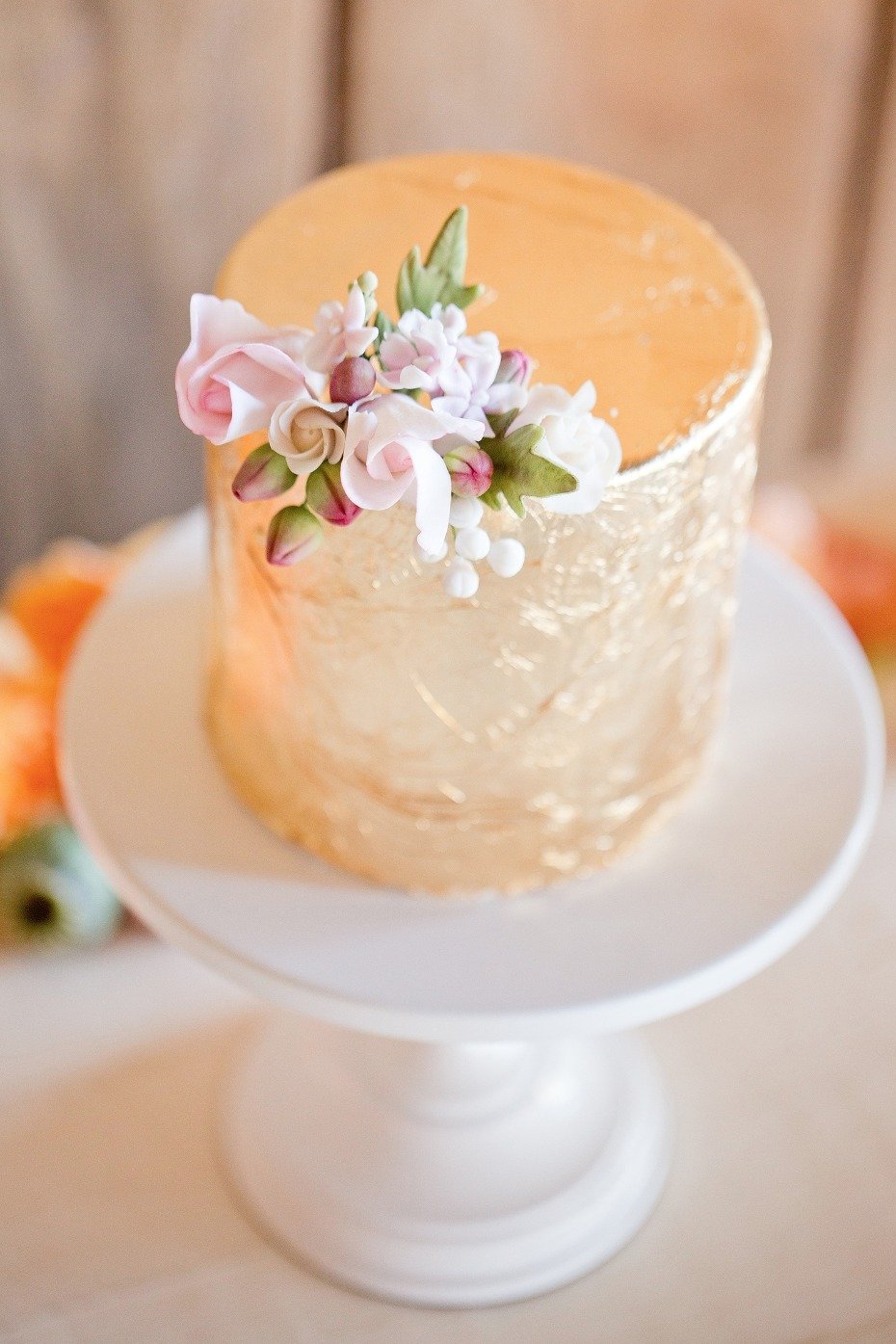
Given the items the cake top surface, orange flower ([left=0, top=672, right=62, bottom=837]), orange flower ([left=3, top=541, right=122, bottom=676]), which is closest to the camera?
the cake top surface

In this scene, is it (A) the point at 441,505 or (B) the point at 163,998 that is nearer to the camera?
(A) the point at 441,505

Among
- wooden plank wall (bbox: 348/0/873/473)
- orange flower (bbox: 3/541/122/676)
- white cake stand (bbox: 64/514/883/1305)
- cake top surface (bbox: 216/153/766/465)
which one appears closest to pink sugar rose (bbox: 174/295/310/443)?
cake top surface (bbox: 216/153/766/465)

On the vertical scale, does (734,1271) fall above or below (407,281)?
below

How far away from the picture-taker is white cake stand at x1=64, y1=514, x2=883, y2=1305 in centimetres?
60

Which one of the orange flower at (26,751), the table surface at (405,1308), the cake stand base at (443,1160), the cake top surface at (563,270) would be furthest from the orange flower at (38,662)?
the cake top surface at (563,270)

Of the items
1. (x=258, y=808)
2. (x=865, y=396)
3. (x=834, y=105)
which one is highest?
(x=834, y=105)

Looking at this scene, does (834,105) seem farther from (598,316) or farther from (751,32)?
(598,316)

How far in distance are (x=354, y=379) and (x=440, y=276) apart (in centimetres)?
9

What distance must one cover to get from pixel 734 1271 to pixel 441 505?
0.52 metres

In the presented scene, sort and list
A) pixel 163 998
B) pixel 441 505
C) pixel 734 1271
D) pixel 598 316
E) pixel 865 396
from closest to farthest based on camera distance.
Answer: pixel 441 505
pixel 598 316
pixel 734 1271
pixel 163 998
pixel 865 396

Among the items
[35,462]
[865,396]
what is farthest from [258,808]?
[865,396]

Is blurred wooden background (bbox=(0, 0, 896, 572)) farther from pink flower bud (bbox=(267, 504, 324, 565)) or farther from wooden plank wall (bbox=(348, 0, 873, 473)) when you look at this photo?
pink flower bud (bbox=(267, 504, 324, 565))

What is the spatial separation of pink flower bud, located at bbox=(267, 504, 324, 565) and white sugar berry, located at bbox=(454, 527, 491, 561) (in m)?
0.05

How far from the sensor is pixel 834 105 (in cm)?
121
